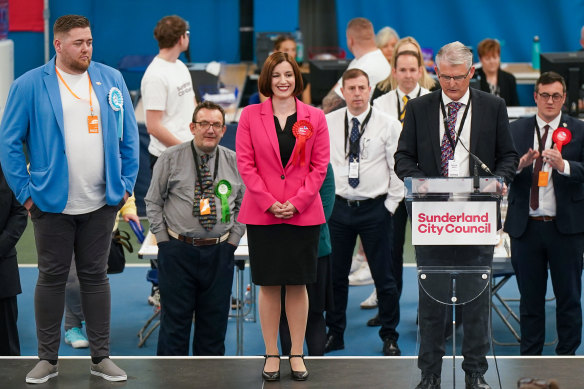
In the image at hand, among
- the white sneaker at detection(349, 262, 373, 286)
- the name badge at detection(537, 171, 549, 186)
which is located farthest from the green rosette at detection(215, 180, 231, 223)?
the white sneaker at detection(349, 262, 373, 286)

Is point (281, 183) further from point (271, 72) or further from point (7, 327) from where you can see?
point (7, 327)

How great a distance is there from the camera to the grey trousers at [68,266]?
4273 mm

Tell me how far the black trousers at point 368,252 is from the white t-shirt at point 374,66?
1.89 meters

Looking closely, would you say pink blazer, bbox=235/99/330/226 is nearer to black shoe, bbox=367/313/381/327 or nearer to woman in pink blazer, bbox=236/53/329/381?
woman in pink blazer, bbox=236/53/329/381

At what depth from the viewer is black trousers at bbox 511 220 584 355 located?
5.38 m

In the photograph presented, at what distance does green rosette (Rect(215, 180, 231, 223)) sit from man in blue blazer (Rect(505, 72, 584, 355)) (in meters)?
1.56

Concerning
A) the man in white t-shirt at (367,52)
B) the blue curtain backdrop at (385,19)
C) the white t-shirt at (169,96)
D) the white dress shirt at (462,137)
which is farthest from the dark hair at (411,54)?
the blue curtain backdrop at (385,19)

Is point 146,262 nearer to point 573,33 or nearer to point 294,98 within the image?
point 294,98

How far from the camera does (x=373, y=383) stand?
14.6 feet

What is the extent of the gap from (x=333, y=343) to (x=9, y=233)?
2.05m

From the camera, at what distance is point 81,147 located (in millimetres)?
4254

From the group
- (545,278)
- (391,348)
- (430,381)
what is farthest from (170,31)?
(430,381)

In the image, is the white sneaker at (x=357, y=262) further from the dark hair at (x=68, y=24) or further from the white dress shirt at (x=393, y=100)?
the dark hair at (x=68, y=24)

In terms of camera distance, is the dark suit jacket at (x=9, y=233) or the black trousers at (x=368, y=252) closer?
the dark suit jacket at (x=9, y=233)
